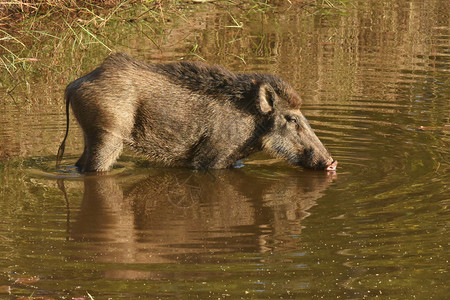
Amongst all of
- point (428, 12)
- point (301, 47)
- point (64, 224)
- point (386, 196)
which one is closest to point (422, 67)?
point (301, 47)

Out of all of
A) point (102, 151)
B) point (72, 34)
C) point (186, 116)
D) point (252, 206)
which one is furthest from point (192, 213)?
point (72, 34)

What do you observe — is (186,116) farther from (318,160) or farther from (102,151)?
(318,160)

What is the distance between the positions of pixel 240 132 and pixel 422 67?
21.5 ft

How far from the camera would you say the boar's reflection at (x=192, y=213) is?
6363mm

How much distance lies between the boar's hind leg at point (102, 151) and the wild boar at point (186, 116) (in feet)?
0.04

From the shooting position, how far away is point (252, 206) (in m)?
7.72

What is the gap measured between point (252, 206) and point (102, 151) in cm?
190

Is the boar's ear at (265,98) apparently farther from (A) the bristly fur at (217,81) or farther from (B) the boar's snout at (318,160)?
(B) the boar's snout at (318,160)

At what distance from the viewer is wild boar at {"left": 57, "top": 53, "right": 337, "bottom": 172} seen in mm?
8547

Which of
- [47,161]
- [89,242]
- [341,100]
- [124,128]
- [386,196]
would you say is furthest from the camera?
[341,100]

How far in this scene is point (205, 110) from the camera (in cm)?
895

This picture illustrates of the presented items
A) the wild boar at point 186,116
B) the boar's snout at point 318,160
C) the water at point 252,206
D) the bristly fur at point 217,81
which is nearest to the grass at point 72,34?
the water at point 252,206

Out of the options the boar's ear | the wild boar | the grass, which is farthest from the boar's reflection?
the grass

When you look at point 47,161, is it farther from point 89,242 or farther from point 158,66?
point 89,242
